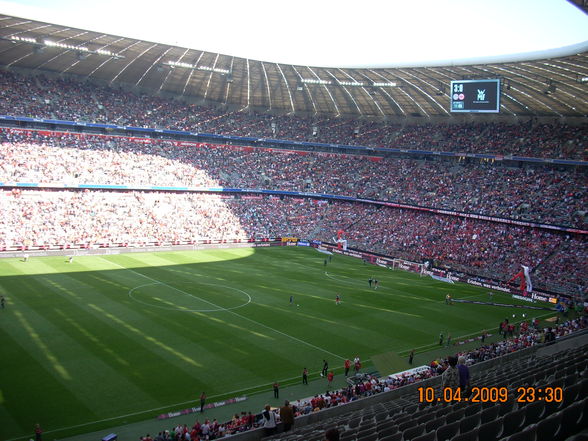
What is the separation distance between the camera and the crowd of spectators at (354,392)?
60.6 ft

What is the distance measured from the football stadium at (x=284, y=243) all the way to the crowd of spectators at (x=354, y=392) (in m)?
0.15

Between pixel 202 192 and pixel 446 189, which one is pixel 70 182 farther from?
pixel 446 189

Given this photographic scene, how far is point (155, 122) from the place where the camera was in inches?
2822

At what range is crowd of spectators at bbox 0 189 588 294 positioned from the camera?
50.8m

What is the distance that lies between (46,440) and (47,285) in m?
23.4

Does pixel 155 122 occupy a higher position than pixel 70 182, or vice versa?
pixel 155 122

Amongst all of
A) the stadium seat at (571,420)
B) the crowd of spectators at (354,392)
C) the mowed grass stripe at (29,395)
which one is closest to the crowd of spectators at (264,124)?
the crowd of spectators at (354,392)

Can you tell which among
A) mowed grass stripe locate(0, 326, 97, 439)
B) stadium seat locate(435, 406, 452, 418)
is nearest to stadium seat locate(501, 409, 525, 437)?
stadium seat locate(435, 406, 452, 418)

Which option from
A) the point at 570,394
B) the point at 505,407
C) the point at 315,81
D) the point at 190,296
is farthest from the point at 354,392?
the point at 315,81

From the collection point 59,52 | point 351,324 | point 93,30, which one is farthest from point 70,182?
point 351,324

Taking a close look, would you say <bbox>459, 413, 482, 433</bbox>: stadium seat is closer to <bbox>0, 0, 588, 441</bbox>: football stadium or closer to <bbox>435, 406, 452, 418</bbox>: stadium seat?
<bbox>0, 0, 588, 441</bbox>: football stadium

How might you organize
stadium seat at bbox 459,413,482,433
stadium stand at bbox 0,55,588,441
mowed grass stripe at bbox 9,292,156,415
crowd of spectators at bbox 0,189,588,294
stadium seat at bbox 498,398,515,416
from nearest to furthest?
stadium seat at bbox 459,413,482,433, stadium seat at bbox 498,398,515,416, mowed grass stripe at bbox 9,292,156,415, crowd of spectators at bbox 0,189,588,294, stadium stand at bbox 0,55,588,441

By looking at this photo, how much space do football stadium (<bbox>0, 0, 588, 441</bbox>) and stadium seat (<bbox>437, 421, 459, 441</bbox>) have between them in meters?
0.03

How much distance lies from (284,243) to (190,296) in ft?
97.3
